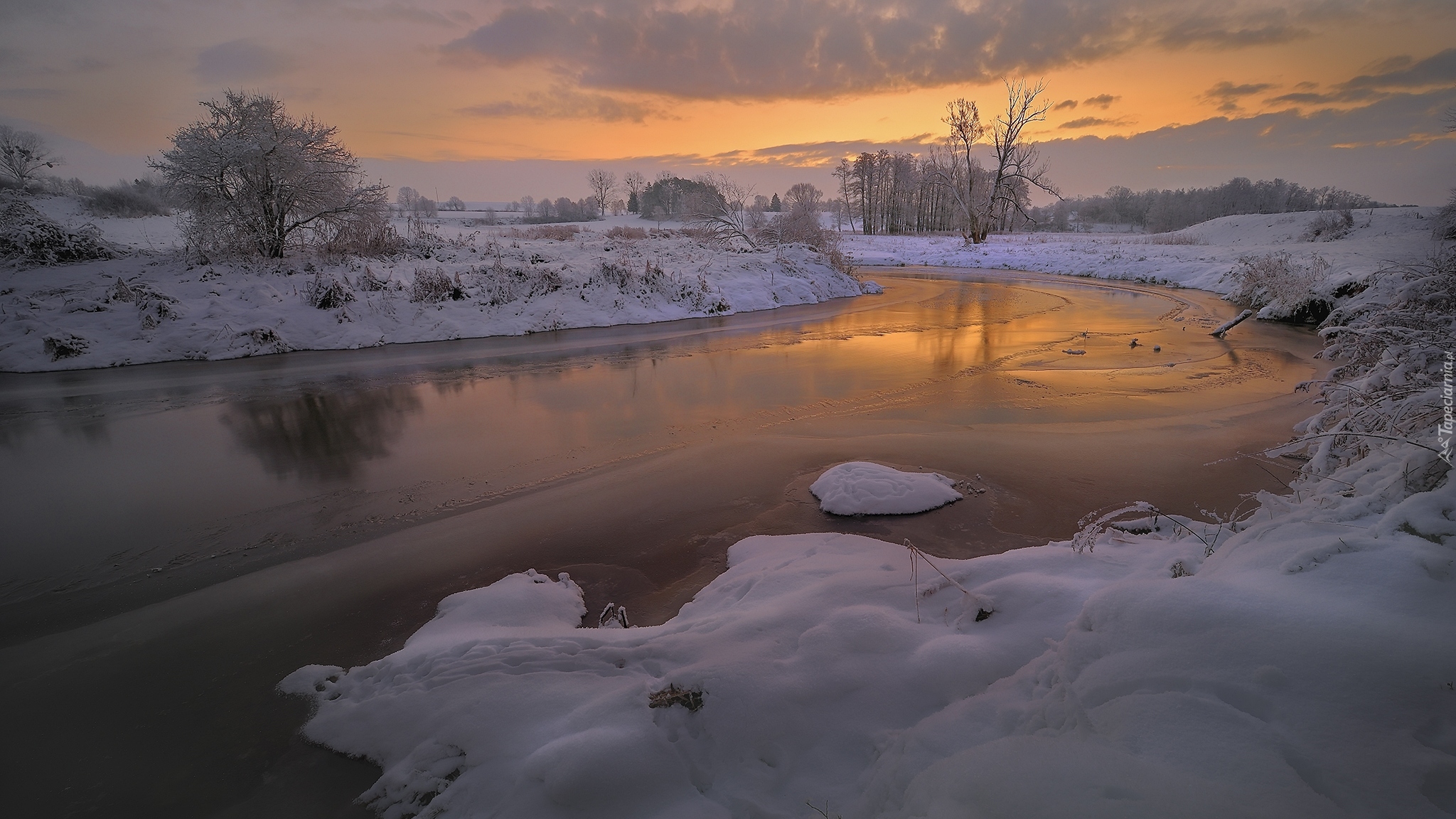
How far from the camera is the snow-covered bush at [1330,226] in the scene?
98.4ft

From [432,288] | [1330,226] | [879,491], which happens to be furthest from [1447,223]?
[1330,226]

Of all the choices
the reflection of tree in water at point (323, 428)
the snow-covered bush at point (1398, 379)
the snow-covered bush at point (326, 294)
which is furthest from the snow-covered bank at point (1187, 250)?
the snow-covered bush at point (326, 294)

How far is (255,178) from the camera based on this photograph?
16516 mm

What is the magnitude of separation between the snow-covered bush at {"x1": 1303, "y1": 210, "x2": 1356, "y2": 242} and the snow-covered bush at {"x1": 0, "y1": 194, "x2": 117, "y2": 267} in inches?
1950

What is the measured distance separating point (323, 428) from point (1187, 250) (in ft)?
123

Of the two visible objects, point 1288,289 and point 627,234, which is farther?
point 627,234

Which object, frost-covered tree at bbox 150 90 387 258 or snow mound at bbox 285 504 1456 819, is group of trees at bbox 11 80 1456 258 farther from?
snow mound at bbox 285 504 1456 819

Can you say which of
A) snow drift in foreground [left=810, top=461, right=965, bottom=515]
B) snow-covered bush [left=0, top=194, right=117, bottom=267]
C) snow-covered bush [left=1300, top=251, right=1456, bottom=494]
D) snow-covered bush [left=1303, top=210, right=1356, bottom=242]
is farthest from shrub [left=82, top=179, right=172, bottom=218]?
snow-covered bush [left=1303, top=210, right=1356, bottom=242]

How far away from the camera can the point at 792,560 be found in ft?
14.5

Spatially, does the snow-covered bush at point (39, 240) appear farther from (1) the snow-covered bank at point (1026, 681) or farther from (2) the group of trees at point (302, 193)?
(1) the snow-covered bank at point (1026, 681)

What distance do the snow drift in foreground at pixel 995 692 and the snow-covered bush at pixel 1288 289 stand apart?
16487 mm

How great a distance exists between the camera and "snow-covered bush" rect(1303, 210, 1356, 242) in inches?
1180

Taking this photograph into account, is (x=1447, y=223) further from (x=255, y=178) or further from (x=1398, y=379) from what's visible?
(x=255, y=178)

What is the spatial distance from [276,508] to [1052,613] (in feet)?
22.9
